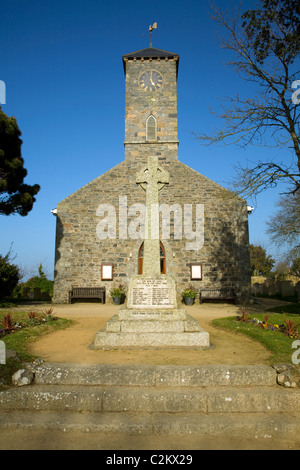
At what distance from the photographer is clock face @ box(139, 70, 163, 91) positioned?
741 inches

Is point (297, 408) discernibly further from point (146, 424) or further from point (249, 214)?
point (249, 214)

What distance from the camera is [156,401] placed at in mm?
3832

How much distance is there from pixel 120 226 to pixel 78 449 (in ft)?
43.6

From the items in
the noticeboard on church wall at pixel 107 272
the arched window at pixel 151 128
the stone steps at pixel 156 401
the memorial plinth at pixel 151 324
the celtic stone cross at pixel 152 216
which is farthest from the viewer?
the arched window at pixel 151 128

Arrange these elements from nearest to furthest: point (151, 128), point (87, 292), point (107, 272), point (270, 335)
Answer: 1. point (270, 335)
2. point (87, 292)
3. point (107, 272)
4. point (151, 128)

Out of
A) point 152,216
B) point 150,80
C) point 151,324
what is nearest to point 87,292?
point 152,216

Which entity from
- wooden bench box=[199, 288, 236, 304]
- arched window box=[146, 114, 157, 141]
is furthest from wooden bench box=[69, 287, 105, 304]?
arched window box=[146, 114, 157, 141]

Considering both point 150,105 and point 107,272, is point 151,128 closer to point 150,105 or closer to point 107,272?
point 150,105

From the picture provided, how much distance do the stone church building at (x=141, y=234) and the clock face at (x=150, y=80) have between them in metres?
5.33

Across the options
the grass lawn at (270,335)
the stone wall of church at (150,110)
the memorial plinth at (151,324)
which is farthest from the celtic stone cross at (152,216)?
the stone wall of church at (150,110)

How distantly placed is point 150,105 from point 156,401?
1801 cm

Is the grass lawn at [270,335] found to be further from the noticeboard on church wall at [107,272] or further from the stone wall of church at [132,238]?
the noticeboard on church wall at [107,272]

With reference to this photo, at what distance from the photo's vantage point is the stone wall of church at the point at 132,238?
15695 millimetres

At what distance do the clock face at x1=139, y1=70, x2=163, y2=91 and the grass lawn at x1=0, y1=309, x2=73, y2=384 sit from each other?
15568 mm
